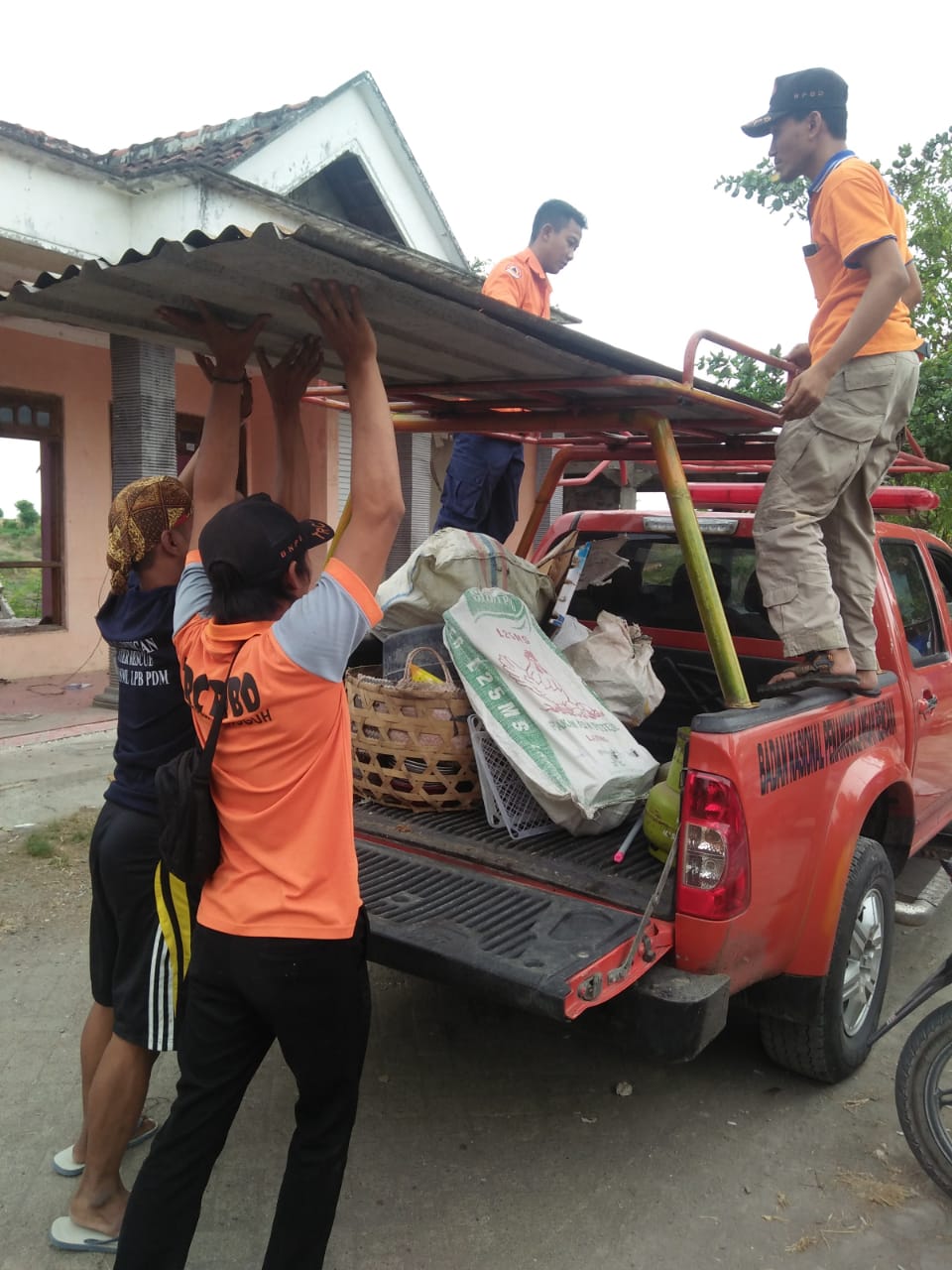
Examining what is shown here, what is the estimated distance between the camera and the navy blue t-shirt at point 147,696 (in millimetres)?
2398

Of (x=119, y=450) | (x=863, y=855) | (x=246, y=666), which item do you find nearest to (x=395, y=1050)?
(x=863, y=855)

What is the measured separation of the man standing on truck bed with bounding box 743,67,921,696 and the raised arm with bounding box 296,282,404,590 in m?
1.62

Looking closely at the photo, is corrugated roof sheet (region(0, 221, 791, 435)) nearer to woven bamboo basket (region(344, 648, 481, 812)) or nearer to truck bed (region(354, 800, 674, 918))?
woven bamboo basket (region(344, 648, 481, 812))

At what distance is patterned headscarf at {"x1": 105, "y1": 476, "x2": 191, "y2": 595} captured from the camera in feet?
7.93

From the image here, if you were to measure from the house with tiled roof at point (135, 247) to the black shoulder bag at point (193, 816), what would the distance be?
5864mm

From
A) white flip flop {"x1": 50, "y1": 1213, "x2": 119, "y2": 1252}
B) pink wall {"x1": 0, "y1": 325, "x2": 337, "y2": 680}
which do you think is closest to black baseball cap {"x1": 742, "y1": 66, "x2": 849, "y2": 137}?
white flip flop {"x1": 50, "y1": 1213, "x2": 119, "y2": 1252}

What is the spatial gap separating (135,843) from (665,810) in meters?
1.55

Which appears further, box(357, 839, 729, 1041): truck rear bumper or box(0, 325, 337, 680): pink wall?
box(0, 325, 337, 680): pink wall

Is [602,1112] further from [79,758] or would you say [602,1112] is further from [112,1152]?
[79,758]

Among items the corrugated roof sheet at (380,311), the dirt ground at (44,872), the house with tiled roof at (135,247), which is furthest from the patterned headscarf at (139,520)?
the house with tiled roof at (135,247)

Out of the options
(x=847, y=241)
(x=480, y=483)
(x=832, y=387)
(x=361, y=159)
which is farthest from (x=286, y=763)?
(x=361, y=159)

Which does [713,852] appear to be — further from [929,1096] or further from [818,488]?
[818,488]

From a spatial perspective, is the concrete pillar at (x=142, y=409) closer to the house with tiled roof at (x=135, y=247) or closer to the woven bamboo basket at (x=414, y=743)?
the house with tiled roof at (x=135, y=247)

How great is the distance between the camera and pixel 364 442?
2053 millimetres
